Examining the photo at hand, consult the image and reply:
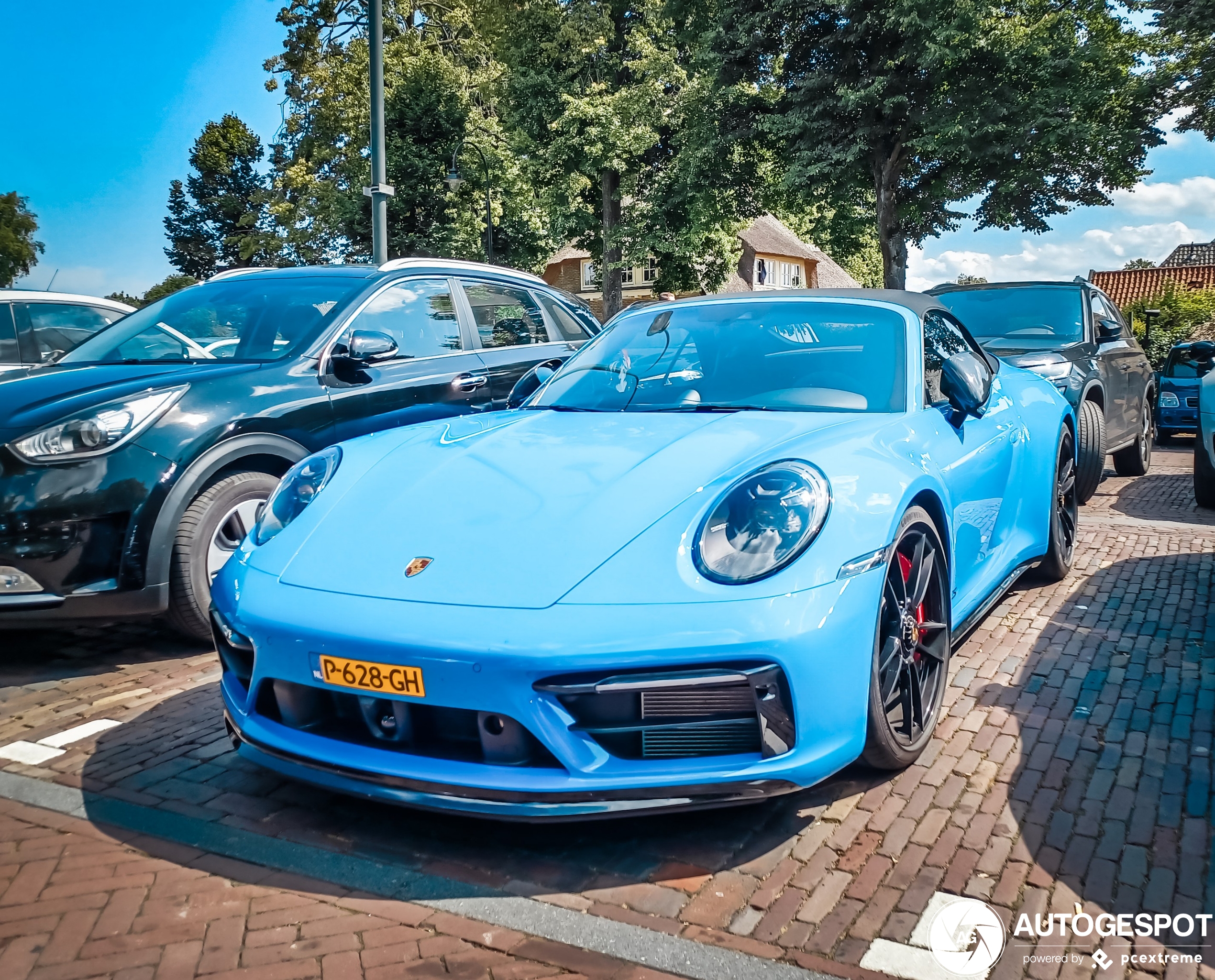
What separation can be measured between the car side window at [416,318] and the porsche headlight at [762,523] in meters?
3.14

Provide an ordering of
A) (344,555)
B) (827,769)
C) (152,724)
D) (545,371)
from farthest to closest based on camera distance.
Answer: (545,371) → (152,724) → (344,555) → (827,769)

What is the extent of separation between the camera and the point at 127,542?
4199 millimetres

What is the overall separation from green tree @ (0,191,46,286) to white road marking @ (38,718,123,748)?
36451 mm

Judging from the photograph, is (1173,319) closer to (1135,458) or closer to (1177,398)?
(1177,398)

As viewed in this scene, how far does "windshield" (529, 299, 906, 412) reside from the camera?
3.65m

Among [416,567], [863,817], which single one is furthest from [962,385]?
[416,567]

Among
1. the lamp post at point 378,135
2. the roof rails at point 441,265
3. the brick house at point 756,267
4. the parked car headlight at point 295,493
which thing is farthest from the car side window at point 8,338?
the brick house at point 756,267

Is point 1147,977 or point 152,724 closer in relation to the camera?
point 1147,977

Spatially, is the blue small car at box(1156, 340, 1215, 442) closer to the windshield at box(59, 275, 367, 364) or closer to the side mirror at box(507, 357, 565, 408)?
the side mirror at box(507, 357, 565, 408)

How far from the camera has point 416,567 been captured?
2.73m

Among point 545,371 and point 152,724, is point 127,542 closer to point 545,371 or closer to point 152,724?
point 152,724

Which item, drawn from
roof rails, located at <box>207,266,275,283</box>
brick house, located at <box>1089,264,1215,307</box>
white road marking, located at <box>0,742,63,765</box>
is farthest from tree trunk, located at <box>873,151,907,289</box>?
brick house, located at <box>1089,264,1215,307</box>

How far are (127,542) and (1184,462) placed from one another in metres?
11.2

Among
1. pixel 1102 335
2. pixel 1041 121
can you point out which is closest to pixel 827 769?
pixel 1102 335
